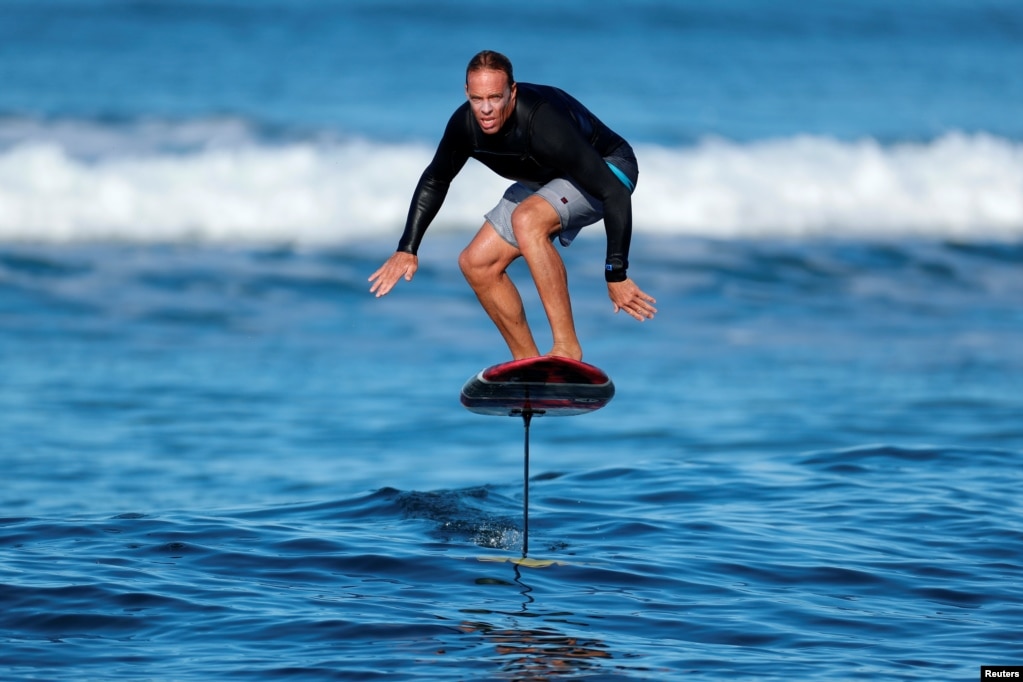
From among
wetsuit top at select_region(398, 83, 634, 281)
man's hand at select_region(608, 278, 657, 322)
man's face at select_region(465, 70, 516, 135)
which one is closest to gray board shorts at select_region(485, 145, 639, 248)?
wetsuit top at select_region(398, 83, 634, 281)

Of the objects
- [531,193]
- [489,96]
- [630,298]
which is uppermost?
[489,96]

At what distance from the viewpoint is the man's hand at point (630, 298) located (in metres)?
7.80

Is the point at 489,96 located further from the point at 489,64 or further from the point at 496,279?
the point at 496,279

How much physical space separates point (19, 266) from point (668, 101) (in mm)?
21100

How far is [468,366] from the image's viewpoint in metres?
18.1

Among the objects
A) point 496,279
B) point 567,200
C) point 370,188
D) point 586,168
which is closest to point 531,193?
point 567,200

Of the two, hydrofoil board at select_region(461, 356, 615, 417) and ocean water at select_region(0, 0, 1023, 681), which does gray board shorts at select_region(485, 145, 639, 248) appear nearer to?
hydrofoil board at select_region(461, 356, 615, 417)

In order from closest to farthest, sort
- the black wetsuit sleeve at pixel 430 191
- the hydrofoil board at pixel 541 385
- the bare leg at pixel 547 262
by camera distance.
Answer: the hydrofoil board at pixel 541 385 → the bare leg at pixel 547 262 → the black wetsuit sleeve at pixel 430 191

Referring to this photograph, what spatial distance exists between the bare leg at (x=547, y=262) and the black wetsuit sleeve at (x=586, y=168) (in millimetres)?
319

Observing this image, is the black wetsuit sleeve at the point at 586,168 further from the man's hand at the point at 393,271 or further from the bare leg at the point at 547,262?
the man's hand at the point at 393,271

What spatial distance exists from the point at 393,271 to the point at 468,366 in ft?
32.4

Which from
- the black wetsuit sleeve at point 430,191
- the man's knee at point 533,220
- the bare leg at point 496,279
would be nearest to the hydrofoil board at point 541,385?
the bare leg at point 496,279

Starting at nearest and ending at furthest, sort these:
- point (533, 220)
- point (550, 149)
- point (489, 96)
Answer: point (489, 96) < point (550, 149) < point (533, 220)

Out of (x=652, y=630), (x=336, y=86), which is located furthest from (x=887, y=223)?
(x=652, y=630)
